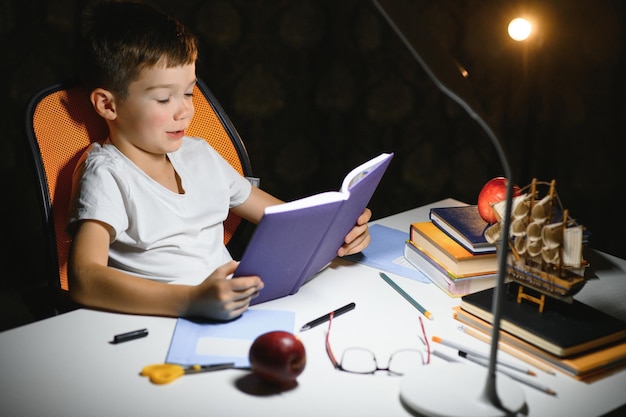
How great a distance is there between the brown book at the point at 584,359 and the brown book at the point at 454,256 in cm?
20

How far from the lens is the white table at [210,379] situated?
840mm

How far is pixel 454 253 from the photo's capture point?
122 centimetres

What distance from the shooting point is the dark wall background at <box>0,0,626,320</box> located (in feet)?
7.35

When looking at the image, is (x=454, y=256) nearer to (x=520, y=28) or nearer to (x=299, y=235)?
(x=299, y=235)

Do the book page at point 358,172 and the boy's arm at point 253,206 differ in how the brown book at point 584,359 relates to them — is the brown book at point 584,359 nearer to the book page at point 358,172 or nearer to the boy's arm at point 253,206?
the book page at point 358,172

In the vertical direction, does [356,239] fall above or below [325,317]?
above

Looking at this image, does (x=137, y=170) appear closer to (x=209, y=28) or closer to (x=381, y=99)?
(x=209, y=28)

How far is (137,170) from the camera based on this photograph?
4.36 feet

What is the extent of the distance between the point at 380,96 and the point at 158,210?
152 cm

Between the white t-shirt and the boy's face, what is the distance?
54mm

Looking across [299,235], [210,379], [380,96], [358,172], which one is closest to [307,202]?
[299,235]

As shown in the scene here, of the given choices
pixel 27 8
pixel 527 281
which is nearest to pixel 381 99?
pixel 27 8

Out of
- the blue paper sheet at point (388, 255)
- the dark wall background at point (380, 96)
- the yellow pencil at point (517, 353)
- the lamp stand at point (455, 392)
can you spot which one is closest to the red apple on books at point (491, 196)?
the blue paper sheet at point (388, 255)

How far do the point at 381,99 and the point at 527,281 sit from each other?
66.5 inches
